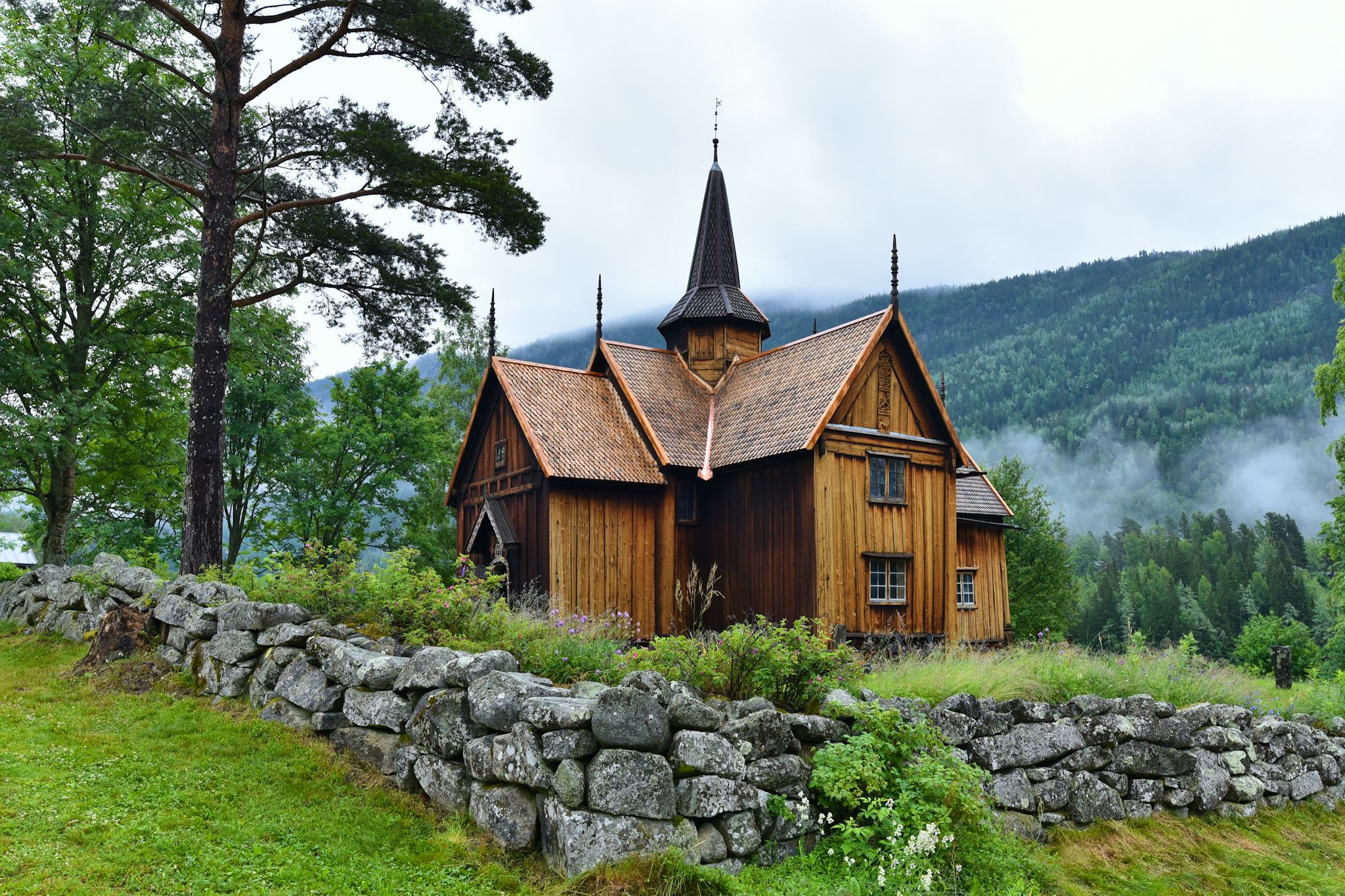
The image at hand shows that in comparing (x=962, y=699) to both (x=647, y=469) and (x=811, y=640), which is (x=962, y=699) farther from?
(x=647, y=469)

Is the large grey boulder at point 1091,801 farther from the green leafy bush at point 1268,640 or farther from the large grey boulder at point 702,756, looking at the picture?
the green leafy bush at point 1268,640

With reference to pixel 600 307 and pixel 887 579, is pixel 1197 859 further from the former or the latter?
pixel 600 307

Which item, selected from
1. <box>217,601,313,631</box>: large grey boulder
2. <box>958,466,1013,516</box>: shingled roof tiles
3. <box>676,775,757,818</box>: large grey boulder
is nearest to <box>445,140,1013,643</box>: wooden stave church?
<box>958,466,1013,516</box>: shingled roof tiles

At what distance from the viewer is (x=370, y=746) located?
8281mm

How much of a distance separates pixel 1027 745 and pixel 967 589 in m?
19.8

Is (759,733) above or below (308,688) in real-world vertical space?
below

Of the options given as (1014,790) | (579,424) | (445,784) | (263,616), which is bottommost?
(1014,790)

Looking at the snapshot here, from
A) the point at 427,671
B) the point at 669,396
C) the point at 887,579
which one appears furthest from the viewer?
the point at 669,396

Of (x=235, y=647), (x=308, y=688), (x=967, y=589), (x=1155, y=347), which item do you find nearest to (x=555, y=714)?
(x=308, y=688)

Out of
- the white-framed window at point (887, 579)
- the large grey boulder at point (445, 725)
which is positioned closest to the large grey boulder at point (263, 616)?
the large grey boulder at point (445, 725)

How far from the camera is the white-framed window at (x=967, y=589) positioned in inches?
1093

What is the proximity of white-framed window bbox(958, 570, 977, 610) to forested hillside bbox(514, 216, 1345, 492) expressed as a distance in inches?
5064

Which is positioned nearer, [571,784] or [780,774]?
[571,784]

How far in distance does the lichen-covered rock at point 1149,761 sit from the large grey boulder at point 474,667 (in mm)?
6664
